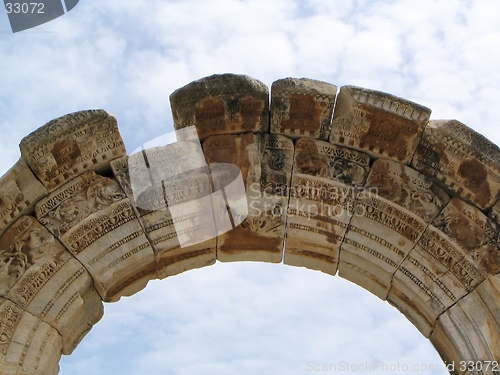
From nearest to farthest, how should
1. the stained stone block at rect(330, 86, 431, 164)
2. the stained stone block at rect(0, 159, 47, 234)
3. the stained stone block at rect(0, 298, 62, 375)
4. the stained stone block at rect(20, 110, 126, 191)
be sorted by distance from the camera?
the stained stone block at rect(0, 298, 62, 375), the stained stone block at rect(0, 159, 47, 234), the stained stone block at rect(20, 110, 126, 191), the stained stone block at rect(330, 86, 431, 164)

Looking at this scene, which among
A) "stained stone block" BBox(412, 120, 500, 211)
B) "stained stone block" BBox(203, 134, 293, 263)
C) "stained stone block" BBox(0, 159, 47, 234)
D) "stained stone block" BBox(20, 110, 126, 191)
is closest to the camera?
"stained stone block" BBox(0, 159, 47, 234)

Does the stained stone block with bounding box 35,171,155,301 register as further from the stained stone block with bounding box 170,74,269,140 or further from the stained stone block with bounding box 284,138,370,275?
the stained stone block with bounding box 284,138,370,275

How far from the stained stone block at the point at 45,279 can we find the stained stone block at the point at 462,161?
3.43m

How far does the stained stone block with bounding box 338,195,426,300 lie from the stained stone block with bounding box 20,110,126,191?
7.71 feet

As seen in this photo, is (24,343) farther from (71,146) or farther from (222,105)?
(222,105)

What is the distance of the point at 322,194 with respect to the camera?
28.0 ft

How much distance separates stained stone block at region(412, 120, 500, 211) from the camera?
26.9 ft

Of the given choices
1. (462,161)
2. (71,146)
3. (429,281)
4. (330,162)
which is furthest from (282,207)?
(71,146)

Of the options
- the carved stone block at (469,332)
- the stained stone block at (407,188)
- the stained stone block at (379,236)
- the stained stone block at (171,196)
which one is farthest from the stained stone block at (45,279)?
the carved stone block at (469,332)

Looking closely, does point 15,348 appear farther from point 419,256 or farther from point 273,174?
point 419,256

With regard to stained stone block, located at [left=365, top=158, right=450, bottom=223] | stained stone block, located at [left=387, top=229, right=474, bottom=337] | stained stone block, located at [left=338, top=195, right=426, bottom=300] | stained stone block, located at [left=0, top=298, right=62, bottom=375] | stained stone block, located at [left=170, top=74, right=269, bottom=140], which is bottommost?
stained stone block, located at [left=0, top=298, right=62, bottom=375]

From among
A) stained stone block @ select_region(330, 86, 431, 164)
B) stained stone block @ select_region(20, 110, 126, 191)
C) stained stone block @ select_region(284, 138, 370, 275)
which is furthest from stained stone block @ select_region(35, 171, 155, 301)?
stained stone block @ select_region(330, 86, 431, 164)

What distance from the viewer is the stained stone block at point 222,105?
27.3ft

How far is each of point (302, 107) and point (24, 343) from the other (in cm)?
335
